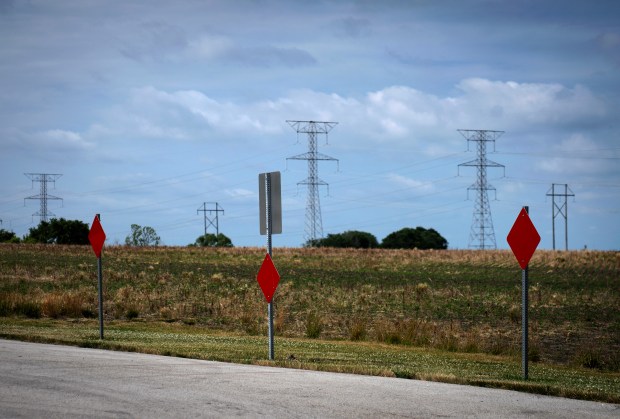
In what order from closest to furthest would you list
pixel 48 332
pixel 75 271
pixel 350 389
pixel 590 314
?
pixel 350 389 < pixel 48 332 < pixel 590 314 < pixel 75 271

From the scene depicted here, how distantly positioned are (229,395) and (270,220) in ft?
20.4

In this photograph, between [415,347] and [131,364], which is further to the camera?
[415,347]

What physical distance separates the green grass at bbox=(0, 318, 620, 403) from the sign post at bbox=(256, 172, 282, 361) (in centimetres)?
138

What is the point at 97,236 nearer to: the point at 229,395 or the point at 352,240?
the point at 229,395

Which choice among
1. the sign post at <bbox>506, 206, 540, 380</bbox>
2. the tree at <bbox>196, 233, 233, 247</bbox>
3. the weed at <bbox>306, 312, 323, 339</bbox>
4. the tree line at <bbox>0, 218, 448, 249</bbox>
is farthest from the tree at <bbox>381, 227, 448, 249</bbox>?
the sign post at <bbox>506, 206, 540, 380</bbox>

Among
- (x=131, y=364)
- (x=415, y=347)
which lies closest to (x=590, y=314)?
(x=415, y=347)

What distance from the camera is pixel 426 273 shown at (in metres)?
66.5

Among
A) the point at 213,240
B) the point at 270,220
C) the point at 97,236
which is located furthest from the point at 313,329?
the point at 213,240

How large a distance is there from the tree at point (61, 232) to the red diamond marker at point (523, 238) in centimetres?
9850

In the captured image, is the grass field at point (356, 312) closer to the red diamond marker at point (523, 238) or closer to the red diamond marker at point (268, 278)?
the red diamond marker at point (268, 278)

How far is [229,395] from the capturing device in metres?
12.0

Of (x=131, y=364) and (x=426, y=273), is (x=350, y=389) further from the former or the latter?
(x=426, y=273)

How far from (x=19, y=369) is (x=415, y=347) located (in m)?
13.1

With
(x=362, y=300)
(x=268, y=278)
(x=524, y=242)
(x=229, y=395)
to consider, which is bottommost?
(x=362, y=300)
